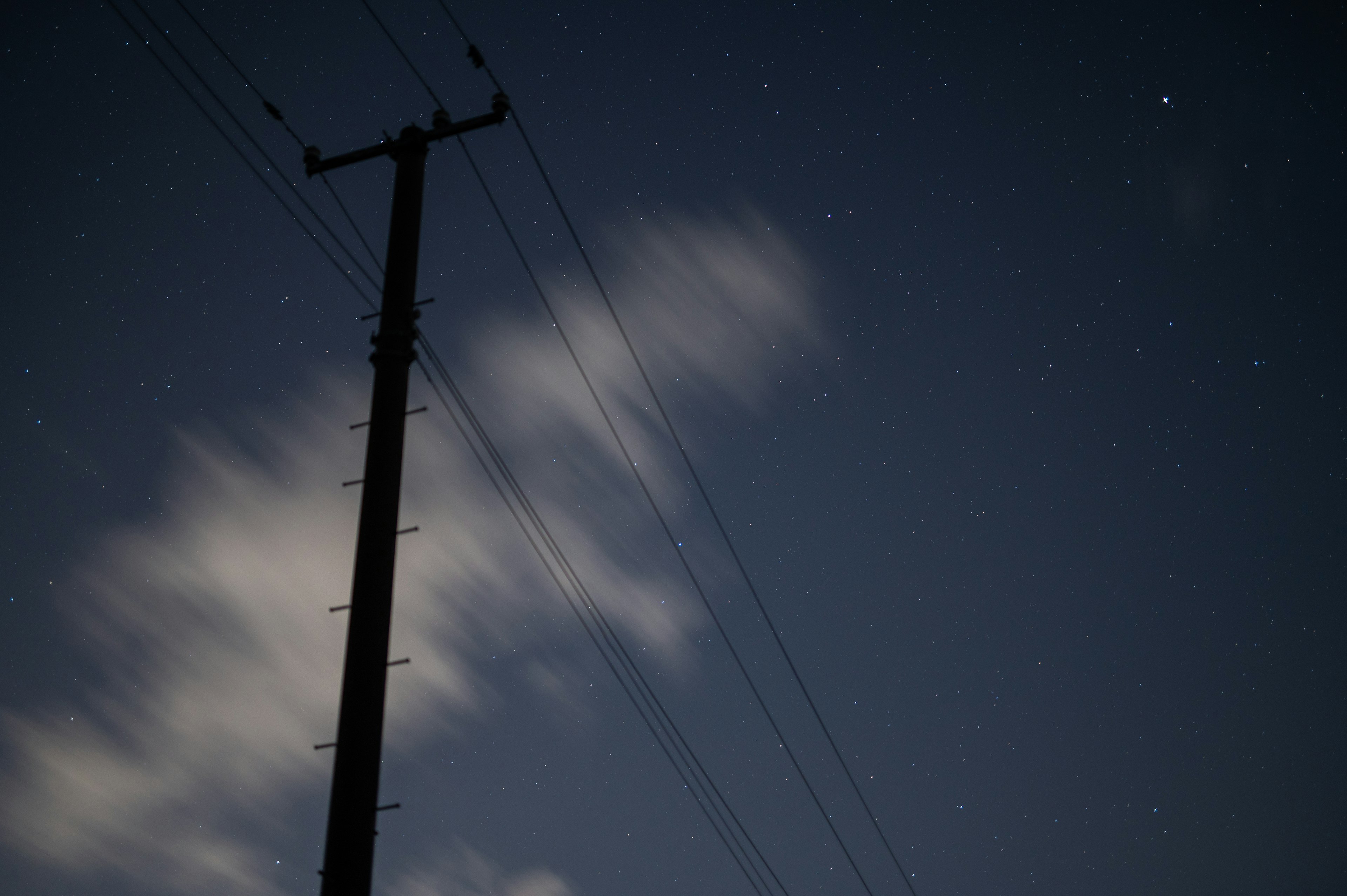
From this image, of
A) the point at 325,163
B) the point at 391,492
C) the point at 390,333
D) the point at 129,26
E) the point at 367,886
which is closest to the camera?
the point at 367,886

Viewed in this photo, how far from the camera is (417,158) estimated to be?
796 centimetres

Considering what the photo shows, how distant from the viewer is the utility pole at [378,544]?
18.3 feet

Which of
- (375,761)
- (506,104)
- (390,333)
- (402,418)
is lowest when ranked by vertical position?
(375,761)

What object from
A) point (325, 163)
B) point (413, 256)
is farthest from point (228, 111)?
point (413, 256)

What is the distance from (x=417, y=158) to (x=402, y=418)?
2.56m

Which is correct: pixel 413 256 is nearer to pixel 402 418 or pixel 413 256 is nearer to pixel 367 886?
pixel 402 418

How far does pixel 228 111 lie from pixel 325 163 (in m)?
0.87

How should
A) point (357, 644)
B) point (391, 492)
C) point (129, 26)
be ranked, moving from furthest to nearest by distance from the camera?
point (129, 26)
point (391, 492)
point (357, 644)

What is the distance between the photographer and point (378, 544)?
6301 mm

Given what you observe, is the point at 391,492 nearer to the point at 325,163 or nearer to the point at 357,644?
the point at 357,644

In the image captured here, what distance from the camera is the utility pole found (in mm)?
5578

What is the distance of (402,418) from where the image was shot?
679 cm

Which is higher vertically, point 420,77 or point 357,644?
point 420,77

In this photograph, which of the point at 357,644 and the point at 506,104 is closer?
the point at 357,644
